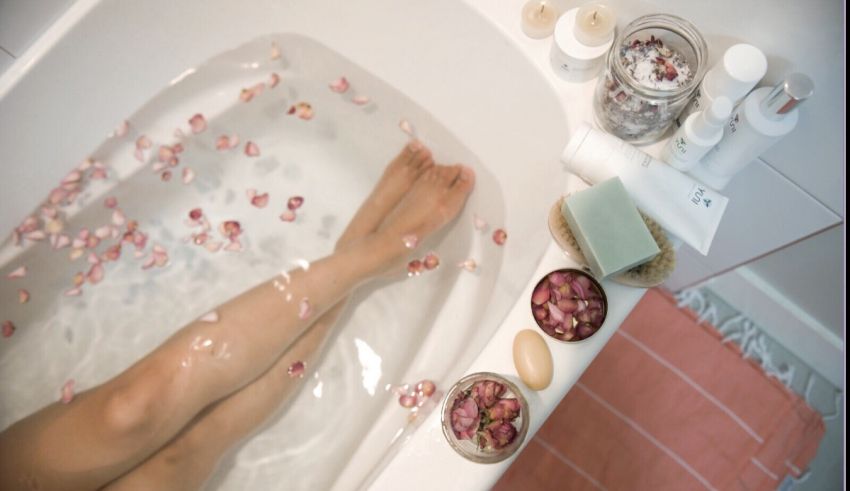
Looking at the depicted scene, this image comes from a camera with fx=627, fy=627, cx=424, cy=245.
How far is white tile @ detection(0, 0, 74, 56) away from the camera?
844 mm

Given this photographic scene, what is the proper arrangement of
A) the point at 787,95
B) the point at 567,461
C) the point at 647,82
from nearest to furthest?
the point at 787,95
the point at 647,82
the point at 567,461

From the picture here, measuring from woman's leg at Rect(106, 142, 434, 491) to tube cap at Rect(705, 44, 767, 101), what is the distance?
56cm

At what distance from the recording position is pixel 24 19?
34.1 inches

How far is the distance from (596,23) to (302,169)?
0.64 meters

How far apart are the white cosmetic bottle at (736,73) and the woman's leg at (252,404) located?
21.8 inches

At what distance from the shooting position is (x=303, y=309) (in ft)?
3.25

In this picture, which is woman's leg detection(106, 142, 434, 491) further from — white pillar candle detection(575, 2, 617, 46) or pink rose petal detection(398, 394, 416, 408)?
white pillar candle detection(575, 2, 617, 46)

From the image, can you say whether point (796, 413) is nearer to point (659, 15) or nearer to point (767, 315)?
point (767, 315)

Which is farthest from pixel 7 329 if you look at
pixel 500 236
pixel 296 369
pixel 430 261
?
pixel 500 236

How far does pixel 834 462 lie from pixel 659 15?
103 centimetres

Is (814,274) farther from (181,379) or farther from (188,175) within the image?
(188,175)

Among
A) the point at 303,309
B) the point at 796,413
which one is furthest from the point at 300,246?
the point at 796,413

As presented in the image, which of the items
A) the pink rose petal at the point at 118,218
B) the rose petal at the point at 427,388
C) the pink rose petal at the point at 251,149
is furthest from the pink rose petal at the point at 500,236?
the pink rose petal at the point at 118,218

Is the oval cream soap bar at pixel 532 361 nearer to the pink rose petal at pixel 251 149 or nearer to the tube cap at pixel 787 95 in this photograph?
the tube cap at pixel 787 95
